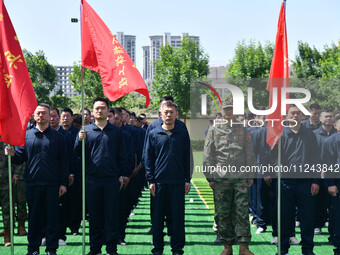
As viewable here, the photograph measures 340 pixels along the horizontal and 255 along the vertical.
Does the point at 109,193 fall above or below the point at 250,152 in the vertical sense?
below

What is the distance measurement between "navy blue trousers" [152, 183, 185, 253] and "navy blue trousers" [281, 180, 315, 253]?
1.51 metres

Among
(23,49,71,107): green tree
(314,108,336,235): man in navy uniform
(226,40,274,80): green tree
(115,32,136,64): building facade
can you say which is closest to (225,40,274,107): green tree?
(226,40,274,80): green tree

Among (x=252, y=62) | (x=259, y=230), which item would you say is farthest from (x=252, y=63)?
(x=259, y=230)

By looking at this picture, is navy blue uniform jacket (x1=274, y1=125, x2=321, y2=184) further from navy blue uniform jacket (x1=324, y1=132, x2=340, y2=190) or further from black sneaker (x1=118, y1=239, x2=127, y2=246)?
black sneaker (x1=118, y1=239, x2=127, y2=246)

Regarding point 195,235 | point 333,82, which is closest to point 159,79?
point 333,82

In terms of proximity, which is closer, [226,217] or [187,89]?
[226,217]

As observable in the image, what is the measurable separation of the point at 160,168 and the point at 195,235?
2.29 metres

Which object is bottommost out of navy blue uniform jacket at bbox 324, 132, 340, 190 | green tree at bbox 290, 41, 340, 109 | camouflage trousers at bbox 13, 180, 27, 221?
camouflage trousers at bbox 13, 180, 27, 221

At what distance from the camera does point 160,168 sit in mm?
7449

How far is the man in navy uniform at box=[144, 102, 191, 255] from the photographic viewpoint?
742cm

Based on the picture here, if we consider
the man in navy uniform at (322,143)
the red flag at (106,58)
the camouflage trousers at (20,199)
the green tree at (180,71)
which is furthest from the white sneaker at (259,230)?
the green tree at (180,71)

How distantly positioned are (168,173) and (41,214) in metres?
1.96

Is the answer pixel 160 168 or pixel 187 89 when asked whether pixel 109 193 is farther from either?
pixel 187 89

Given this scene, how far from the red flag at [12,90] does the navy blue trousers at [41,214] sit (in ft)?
3.99
